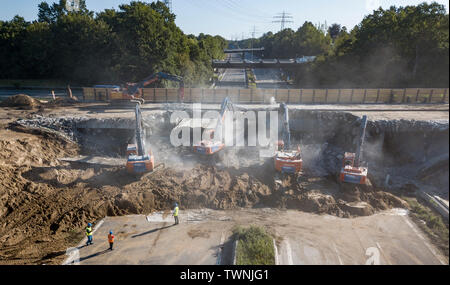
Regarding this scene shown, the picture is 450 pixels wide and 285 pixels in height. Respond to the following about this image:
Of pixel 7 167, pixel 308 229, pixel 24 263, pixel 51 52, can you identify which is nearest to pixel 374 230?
pixel 308 229

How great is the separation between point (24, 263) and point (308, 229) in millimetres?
13778

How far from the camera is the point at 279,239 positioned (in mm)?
13328

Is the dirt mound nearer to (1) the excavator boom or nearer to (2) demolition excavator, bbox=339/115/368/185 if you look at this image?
(1) the excavator boom

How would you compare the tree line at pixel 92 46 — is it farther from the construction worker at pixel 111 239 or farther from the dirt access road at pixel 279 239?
the construction worker at pixel 111 239

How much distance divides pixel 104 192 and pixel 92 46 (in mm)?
38239

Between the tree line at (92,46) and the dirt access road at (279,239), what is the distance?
33305 mm

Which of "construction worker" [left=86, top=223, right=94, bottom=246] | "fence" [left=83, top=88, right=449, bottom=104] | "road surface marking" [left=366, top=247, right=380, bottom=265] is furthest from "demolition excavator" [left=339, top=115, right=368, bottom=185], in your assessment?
"fence" [left=83, top=88, right=449, bottom=104]

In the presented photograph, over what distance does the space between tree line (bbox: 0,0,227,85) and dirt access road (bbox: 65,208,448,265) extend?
3330 cm

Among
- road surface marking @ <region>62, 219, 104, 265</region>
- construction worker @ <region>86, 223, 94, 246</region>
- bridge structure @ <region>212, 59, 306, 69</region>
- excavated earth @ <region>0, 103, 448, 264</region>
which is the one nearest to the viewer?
road surface marking @ <region>62, 219, 104, 265</region>

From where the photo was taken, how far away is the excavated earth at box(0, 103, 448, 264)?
47.5ft

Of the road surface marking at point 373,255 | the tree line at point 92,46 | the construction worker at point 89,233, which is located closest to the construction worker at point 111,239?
the construction worker at point 89,233

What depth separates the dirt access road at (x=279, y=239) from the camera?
40.1 ft

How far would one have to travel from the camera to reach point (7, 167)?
1812cm
